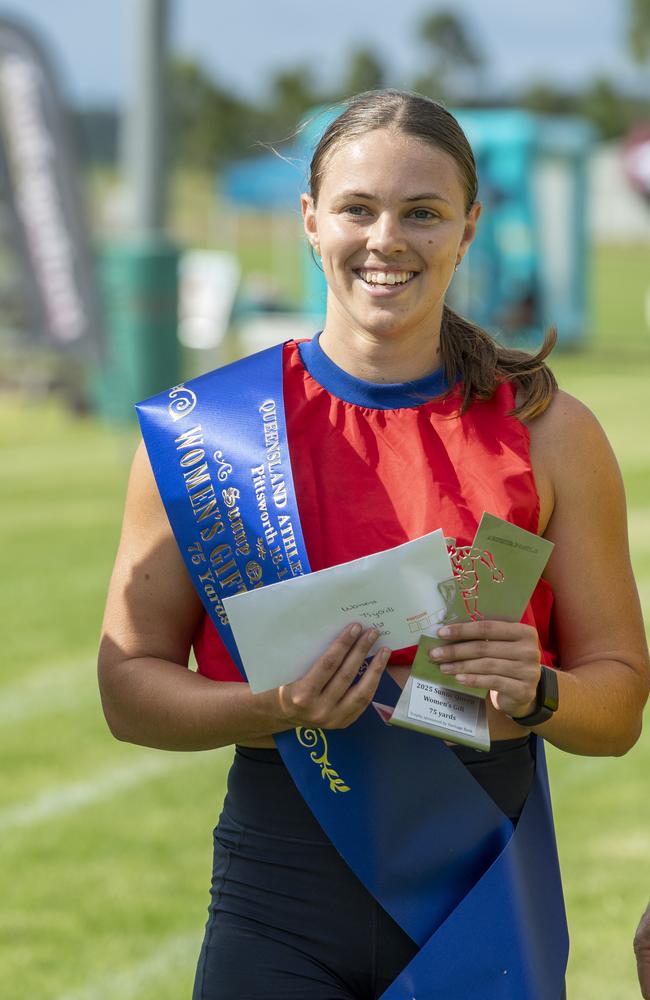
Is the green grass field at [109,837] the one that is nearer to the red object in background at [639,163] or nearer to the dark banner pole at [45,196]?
the dark banner pole at [45,196]

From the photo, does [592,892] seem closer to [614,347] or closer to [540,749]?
[540,749]

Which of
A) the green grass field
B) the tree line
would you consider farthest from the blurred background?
the tree line

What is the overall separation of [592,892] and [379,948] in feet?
8.23

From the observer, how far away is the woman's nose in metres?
2.37

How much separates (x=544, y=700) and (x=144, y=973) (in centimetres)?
226

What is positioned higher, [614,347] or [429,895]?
[614,347]

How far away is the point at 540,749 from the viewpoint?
2.57 meters

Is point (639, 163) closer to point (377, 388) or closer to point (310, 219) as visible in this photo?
point (310, 219)

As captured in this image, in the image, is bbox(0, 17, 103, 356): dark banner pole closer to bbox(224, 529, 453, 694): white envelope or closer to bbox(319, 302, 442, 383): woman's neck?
bbox(319, 302, 442, 383): woman's neck

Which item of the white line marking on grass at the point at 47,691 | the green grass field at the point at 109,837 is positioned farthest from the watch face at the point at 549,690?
the white line marking on grass at the point at 47,691

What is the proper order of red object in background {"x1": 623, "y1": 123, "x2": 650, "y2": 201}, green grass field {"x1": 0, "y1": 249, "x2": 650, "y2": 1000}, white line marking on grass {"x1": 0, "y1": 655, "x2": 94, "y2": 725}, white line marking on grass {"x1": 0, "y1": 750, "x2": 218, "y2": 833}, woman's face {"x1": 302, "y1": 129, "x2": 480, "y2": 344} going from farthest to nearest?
red object in background {"x1": 623, "y1": 123, "x2": 650, "y2": 201}
white line marking on grass {"x1": 0, "y1": 655, "x2": 94, "y2": 725}
white line marking on grass {"x1": 0, "y1": 750, "x2": 218, "y2": 833}
green grass field {"x1": 0, "y1": 249, "x2": 650, "y2": 1000}
woman's face {"x1": 302, "y1": 129, "x2": 480, "y2": 344}

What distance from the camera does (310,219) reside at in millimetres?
2590

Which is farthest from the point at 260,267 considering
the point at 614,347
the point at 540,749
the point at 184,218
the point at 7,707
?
the point at 540,749

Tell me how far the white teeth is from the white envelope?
0.42 meters
